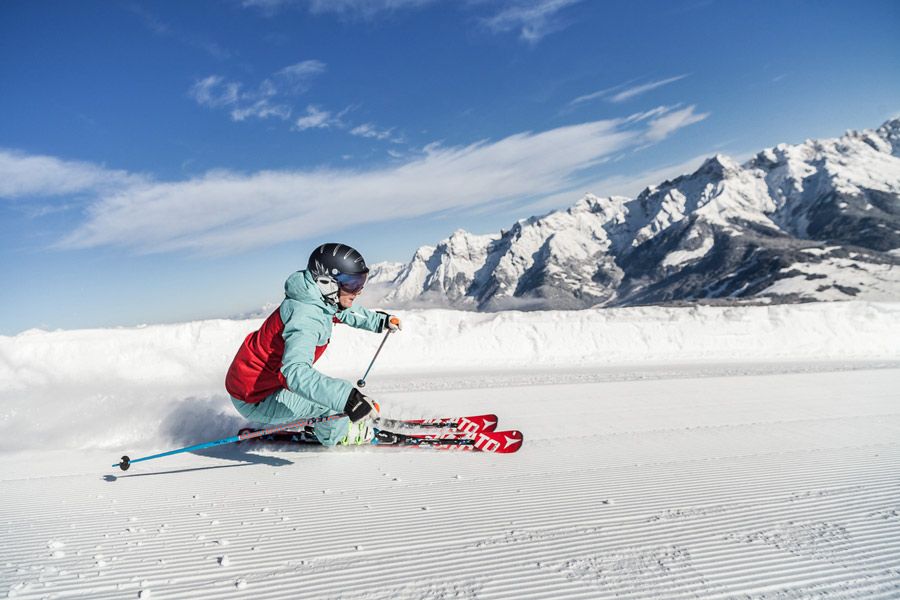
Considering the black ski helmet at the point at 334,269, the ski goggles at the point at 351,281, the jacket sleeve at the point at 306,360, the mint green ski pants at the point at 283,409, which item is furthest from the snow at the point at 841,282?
the jacket sleeve at the point at 306,360

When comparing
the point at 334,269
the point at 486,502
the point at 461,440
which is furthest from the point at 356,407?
the point at 461,440

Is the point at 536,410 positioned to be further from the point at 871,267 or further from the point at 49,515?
the point at 871,267

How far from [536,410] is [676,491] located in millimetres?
5185

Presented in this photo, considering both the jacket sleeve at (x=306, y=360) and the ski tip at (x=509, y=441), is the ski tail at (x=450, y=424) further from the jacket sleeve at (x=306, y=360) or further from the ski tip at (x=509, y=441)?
the jacket sleeve at (x=306, y=360)

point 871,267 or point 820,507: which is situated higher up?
point 820,507

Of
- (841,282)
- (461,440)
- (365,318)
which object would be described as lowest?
(841,282)

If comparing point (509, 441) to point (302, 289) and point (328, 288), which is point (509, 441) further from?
point (302, 289)

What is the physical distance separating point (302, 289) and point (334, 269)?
45cm

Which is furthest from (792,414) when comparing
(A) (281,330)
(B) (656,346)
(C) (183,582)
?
(B) (656,346)

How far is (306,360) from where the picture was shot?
5047 mm

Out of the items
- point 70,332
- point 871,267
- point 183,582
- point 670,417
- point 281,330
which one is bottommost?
point 871,267

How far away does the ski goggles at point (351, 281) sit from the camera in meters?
5.66

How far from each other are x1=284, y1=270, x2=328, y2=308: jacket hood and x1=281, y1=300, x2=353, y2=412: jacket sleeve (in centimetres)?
8

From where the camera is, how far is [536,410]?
9375 mm
